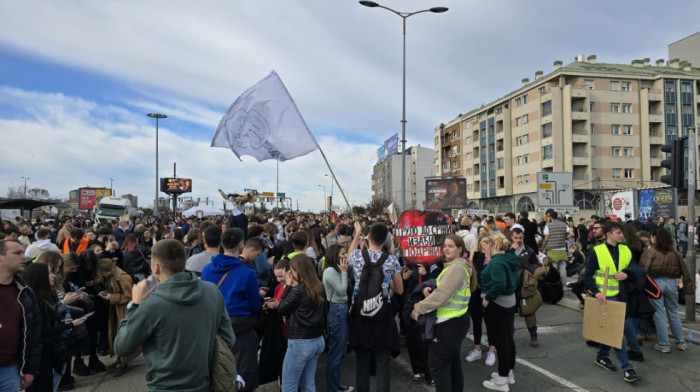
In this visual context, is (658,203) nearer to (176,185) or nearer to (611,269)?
(611,269)

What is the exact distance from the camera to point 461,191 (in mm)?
26703

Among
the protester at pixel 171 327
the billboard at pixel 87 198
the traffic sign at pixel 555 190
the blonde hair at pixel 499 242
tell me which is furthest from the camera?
the billboard at pixel 87 198

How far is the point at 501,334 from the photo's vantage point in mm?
4754

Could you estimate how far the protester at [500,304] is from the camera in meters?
4.72

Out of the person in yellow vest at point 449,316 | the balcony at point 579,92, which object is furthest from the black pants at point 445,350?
the balcony at point 579,92

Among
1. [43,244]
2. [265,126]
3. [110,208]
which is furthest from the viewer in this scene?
[110,208]

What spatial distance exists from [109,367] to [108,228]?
2.86m

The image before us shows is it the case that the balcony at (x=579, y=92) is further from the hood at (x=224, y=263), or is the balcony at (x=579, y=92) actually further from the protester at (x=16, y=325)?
the protester at (x=16, y=325)

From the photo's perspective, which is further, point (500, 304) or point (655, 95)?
point (655, 95)

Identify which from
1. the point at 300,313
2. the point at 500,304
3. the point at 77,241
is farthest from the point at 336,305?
the point at 77,241

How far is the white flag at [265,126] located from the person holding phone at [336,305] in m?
3.40

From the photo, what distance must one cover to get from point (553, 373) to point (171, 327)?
16.1 ft

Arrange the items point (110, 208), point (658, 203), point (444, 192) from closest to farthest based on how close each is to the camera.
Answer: point (658, 203)
point (444, 192)
point (110, 208)

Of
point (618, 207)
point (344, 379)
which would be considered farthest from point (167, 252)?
point (618, 207)
